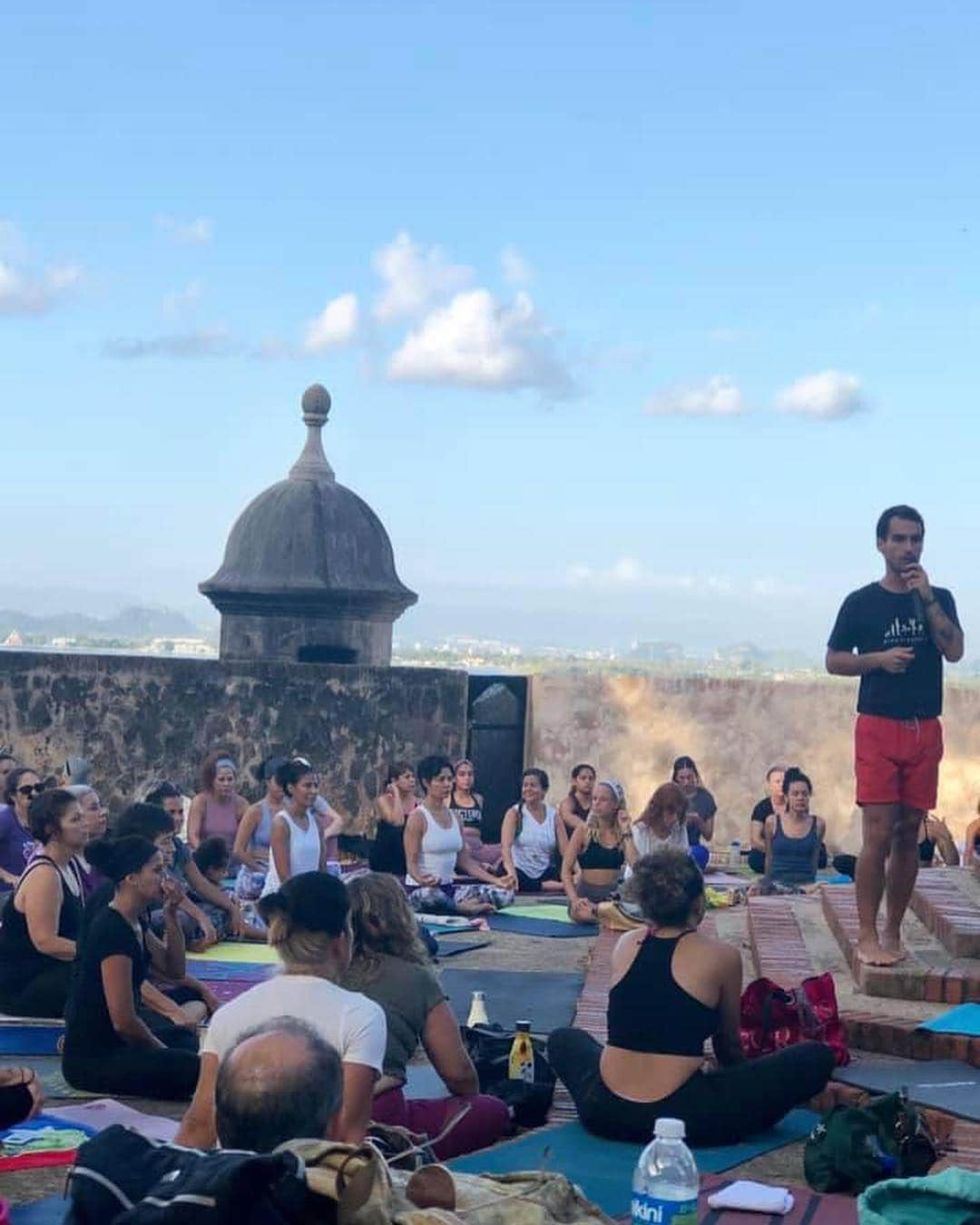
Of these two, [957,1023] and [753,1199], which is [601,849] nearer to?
[957,1023]

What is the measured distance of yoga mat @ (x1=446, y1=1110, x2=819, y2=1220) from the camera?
527cm

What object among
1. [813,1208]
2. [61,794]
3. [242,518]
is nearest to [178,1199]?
[813,1208]

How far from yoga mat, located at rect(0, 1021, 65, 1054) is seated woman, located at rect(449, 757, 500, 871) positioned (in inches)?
237

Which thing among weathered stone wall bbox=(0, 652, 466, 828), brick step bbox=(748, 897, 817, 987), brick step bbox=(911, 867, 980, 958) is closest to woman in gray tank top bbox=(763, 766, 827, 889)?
brick step bbox=(748, 897, 817, 987)

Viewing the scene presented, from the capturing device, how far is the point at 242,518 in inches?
686

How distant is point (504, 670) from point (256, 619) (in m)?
2.35

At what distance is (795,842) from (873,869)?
18.9 ft

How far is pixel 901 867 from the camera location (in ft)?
23.2

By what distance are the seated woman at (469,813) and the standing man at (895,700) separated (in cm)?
639

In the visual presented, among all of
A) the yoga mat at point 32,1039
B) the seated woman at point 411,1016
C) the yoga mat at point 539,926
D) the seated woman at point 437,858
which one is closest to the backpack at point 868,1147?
the seated woman at point 411,1016

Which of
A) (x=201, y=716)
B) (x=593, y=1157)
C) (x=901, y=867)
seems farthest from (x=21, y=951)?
(x=201, y=716)

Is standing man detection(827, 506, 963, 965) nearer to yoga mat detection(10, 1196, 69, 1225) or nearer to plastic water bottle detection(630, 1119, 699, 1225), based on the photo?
plastic water bottle detection(630, 1119, 699, 1225)

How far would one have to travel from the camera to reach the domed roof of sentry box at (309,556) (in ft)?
54.5

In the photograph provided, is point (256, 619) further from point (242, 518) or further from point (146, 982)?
point (146, 982)
